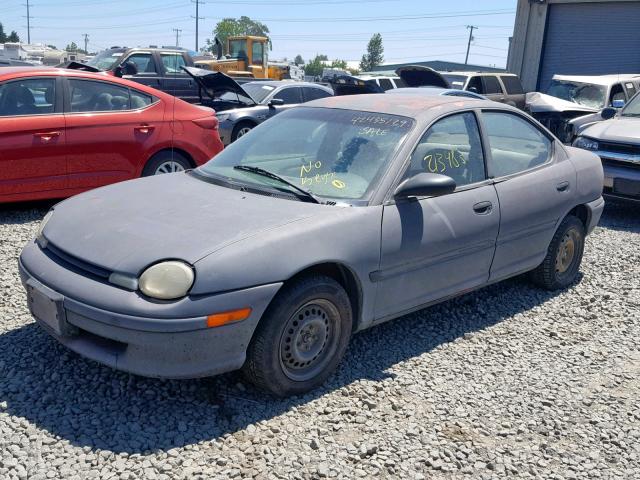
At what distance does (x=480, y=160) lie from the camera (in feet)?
14.7

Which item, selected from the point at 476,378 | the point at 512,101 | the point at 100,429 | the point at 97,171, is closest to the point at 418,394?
the point at 476,378

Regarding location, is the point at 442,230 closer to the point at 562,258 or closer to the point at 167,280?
the point at 167,280

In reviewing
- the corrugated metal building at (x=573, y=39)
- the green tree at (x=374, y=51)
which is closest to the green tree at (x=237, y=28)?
the green tree at (x=374, y=51)

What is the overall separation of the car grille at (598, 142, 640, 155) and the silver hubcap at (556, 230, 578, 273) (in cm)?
322

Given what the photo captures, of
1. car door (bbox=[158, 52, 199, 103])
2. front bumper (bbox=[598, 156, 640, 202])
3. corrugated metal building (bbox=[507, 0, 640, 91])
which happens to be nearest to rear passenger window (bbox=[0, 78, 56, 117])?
front bumper (bbox=[598, 156, 640, 202])

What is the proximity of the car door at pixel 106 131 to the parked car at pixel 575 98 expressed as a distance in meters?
8.65

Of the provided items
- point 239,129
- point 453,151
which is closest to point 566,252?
point 453,151

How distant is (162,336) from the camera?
2.97 m

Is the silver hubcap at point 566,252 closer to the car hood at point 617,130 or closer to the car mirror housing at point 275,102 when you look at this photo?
the car hood at point 617,130

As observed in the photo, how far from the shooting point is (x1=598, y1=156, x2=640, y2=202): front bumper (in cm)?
780

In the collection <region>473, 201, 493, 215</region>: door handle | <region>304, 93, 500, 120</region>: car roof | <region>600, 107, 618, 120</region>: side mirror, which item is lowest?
<region>473, 201, 493, 215</region>: door handle

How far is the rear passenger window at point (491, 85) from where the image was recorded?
15945 millimetres

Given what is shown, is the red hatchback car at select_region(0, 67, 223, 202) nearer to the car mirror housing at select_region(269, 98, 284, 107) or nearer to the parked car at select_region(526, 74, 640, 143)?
the car mirror housing at select_region(269, 98, 284, 107)

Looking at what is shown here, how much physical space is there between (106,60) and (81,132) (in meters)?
9.82
